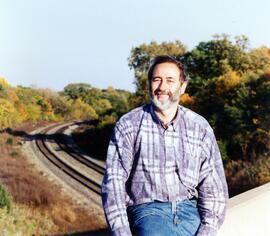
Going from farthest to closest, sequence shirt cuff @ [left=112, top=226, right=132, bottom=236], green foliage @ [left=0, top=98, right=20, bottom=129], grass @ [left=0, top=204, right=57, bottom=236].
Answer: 1. green foliage @ [left=0, top=98, right=20, bottom=129]
2. grass @ [left=0, top=204, right=57, bottom=236]
3. shirt cuff @ [left=112, top=226, right=132, bottom=236]

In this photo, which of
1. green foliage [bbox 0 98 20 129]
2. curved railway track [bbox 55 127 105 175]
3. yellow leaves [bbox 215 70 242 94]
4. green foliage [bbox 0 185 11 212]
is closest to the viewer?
green foliage [bbox 0 185 11 212]

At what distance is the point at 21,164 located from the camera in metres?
9.10

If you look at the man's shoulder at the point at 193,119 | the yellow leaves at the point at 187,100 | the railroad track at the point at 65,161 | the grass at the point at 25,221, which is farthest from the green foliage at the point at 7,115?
the man's shoulder at the point at 193,119

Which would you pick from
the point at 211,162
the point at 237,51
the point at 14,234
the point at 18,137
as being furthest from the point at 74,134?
the point at 211,162

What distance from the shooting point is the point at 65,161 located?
1098 cm

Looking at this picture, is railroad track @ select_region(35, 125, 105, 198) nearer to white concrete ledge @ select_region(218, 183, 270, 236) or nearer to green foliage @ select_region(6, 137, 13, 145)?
green foliage @ select_region(6, 137, 13, 145)

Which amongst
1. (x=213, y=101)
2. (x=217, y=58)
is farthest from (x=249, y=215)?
(x=217, y=58)

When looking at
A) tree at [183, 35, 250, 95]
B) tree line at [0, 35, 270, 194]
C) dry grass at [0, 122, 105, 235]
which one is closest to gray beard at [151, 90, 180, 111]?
dry grass at [0, 122, 105, 235]

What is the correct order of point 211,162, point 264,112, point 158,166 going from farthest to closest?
point 264,112
point 211,162
point 158,166

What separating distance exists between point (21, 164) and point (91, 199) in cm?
142

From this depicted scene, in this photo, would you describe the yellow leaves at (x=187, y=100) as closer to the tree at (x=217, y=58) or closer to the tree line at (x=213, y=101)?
the tree line at (x=213, y=101)

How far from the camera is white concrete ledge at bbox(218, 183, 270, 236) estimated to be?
7.51 ft

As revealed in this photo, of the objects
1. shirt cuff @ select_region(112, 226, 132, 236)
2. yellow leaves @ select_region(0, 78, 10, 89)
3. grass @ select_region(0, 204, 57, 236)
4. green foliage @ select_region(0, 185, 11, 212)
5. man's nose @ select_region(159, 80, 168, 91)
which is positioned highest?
yellow leaves @ select_region(0, 78, 10, 89)

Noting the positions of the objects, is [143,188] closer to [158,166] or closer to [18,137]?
[158,166]
